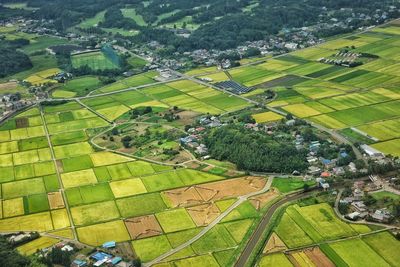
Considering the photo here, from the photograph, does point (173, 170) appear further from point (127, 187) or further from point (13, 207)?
point (13, 207)

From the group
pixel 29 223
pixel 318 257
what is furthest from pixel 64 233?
pixel 318 257

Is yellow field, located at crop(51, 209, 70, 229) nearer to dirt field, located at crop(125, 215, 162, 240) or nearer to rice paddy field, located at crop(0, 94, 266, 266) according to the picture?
rice paddy field, located at crop(0, 94, 266, 266)

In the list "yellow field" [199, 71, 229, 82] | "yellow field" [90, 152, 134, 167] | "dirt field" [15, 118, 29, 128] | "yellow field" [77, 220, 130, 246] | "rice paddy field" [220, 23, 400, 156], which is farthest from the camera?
"yellow field" [199, 71, 229, 82]

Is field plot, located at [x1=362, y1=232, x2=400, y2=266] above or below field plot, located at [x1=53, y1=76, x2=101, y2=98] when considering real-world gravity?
above

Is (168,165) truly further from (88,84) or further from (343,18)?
(343,18)

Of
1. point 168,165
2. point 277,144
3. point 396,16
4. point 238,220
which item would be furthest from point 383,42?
point 238,220

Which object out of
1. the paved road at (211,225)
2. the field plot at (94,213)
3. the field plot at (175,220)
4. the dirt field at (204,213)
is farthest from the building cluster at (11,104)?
the paved road at (211,225)

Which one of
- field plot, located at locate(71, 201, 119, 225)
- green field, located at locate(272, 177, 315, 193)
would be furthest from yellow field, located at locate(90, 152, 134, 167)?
green field, located at locate(272, 177, 315, 193)
